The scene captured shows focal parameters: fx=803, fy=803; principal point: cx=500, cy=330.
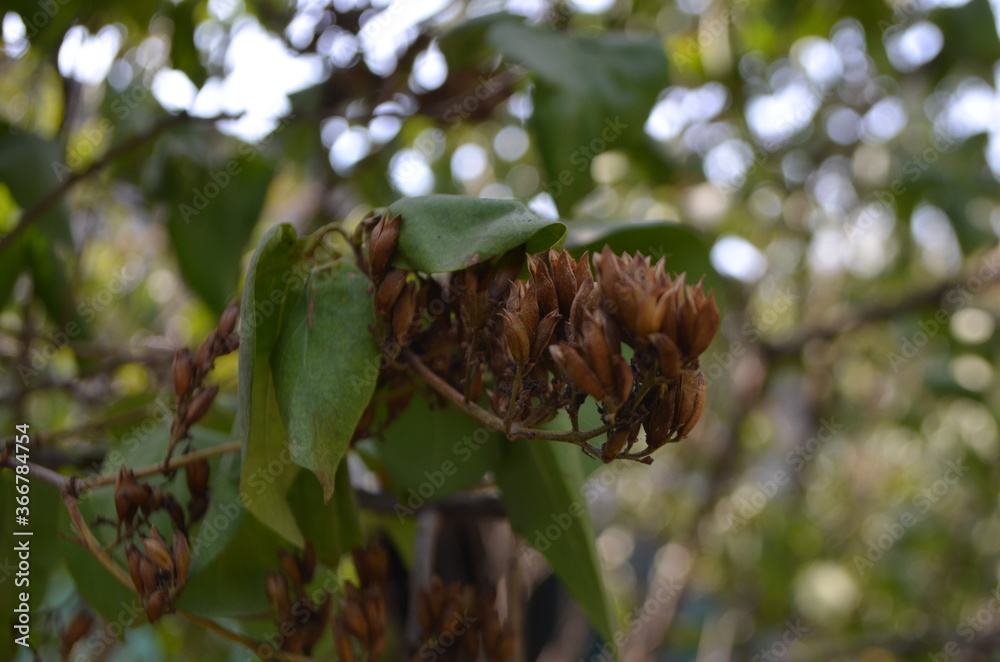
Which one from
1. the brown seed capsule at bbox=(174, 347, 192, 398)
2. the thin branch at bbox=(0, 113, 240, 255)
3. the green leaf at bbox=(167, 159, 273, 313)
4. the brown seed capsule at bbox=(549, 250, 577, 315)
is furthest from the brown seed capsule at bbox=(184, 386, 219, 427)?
the green leaf at bbox=(167, 159, 273, 313)

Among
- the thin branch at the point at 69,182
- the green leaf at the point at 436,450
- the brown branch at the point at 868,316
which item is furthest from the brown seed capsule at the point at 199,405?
the brown branch at the point at 868,316

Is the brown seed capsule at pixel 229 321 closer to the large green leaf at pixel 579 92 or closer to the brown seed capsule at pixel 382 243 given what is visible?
the brown seed capsule at pixel 382 243

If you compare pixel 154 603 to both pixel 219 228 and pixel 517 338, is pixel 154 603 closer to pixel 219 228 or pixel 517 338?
pixel 517 338

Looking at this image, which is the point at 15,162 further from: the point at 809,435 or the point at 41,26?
the point at 809,435

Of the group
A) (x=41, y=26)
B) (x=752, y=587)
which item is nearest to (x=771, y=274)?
(x=752, y=587)

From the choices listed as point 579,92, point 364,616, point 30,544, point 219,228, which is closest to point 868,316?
point 579,92

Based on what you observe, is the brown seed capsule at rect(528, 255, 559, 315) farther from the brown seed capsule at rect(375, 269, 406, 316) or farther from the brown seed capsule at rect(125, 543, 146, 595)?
the brown seed capsule at rect(125, 543, 146, 595)
